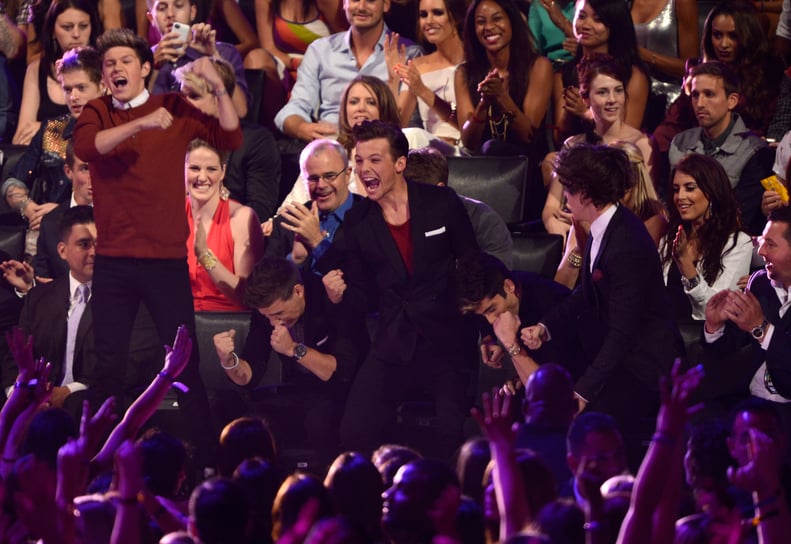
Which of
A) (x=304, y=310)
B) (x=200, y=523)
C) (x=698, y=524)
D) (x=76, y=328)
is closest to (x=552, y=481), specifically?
(x=698, y=524)

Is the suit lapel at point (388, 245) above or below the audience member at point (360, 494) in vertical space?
below

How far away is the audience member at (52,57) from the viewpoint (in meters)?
6.82

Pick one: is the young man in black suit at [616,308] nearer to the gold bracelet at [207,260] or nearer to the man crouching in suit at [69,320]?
the gold bracelet at [207,260]

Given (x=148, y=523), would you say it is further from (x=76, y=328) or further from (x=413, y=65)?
(x=413, y=65)

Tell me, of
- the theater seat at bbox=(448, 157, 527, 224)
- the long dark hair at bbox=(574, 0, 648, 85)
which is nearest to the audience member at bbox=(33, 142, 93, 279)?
the theater seat at bbox=(448, 157, 527, 224)

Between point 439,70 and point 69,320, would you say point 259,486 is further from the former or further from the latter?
point 439,70

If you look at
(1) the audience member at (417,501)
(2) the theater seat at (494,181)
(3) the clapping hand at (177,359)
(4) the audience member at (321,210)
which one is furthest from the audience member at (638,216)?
(1) the audience member at (417,501)

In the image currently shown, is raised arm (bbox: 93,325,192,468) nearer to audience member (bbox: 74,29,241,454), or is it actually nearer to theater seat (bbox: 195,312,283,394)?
audience member (bbox: 74,29,241,454)

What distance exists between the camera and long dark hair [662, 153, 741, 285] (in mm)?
5285

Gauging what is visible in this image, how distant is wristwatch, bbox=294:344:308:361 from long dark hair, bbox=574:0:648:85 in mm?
2074

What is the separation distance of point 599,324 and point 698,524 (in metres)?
1.96

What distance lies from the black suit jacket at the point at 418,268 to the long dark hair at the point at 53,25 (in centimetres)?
241

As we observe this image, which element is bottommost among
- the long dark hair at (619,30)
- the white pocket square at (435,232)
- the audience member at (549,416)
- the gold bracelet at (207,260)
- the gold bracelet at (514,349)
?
the gold bracelet at (207,260)

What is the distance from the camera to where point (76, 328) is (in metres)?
5.51
